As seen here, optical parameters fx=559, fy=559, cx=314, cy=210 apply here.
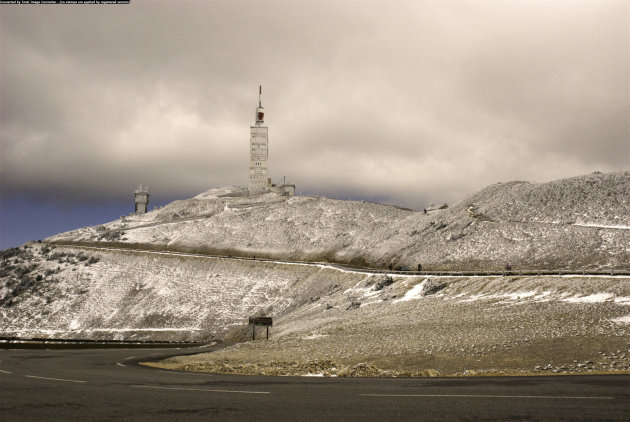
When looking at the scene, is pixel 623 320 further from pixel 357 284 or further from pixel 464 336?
pixel 357 284

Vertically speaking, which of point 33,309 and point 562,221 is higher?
point 562,221

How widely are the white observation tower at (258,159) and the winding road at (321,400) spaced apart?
153m

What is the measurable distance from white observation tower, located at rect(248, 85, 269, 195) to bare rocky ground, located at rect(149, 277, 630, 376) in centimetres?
11629

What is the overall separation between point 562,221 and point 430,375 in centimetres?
6019

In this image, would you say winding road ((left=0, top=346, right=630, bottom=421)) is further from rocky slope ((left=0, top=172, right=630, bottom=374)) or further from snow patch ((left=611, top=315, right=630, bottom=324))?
snow patch ((left=611, top=315, right=630, bottom=324))

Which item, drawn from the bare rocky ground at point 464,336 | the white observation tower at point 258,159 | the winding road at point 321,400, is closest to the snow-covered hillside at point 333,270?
the bare rocky ground at point 464,336

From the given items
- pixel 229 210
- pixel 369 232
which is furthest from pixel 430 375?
pixel 229 210

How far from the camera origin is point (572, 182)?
92500 millimetres

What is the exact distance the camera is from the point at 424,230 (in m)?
92.4

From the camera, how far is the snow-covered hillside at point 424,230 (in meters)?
69.2

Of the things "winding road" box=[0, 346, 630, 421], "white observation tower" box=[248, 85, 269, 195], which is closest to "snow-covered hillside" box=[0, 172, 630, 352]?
"winding road" box=[0, 346, 630, 421]

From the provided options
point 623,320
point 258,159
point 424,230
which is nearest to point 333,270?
point 424,230

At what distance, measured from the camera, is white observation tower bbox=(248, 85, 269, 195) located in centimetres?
A: 17275

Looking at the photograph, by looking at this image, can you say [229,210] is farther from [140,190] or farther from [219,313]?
[219,313]
